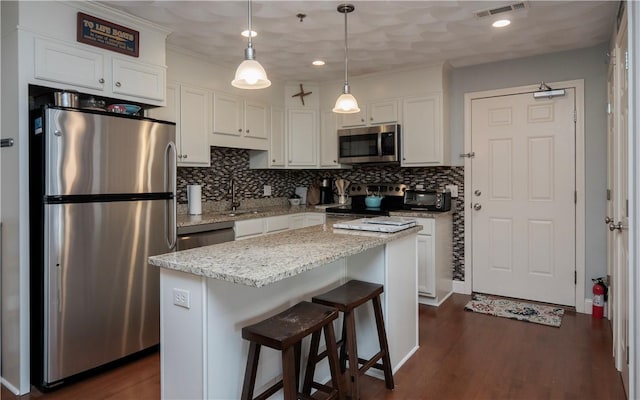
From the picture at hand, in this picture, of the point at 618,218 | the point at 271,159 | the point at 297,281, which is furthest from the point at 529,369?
the point at 271,159

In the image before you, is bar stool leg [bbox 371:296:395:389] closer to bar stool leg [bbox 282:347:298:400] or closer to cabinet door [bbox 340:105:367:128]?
bar stool leg [bbox 282:347:298:400]

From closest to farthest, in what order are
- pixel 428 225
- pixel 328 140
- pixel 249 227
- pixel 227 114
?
pixel 249 227
pixel 428 225
pixel 227 114
pixel 328 140

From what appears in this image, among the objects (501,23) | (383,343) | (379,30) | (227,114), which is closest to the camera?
(383,343)

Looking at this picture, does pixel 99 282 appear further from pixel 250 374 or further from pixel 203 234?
pixel 250 374

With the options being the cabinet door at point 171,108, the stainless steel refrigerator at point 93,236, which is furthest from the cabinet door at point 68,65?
the cabinet door at point 171,108

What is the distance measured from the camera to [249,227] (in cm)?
371

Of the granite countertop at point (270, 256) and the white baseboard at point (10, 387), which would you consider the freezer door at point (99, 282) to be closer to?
the white baseboard at point (10, 387)

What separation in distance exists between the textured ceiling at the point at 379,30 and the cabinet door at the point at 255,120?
1.46ft

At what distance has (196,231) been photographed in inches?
126

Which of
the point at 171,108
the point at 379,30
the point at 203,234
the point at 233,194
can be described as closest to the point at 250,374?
the point at 203,234

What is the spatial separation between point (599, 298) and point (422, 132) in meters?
2.17

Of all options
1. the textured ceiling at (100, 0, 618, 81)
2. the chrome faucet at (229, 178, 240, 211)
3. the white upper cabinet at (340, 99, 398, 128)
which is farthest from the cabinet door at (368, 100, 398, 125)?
the chrome faucet at (229, 178, 240, 211)

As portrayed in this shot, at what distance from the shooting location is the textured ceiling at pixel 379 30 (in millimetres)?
2693

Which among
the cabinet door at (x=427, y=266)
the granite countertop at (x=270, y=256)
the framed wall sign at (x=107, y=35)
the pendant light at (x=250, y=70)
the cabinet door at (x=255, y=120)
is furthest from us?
the cabinet door at (x=255, y=120)
